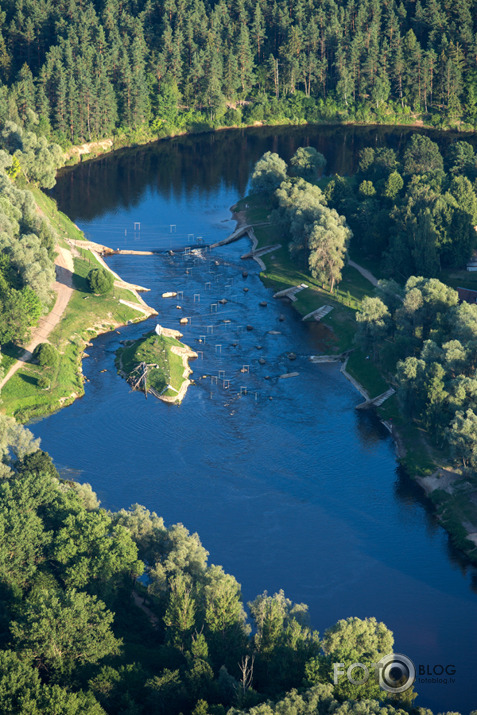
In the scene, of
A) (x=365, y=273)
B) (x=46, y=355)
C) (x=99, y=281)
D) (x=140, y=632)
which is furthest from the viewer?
(x=365, y=273)

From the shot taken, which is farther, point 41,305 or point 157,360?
point 41,305

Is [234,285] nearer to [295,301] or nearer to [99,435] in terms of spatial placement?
[295,301]

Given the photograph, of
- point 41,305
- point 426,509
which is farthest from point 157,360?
point 426,509

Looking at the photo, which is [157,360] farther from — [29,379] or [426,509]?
[426,509]

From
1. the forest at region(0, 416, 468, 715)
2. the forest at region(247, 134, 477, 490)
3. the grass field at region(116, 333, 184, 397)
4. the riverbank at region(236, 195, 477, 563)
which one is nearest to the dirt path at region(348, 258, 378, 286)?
the riverbank at region(236, 195, 477, 563)

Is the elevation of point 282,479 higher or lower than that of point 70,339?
lower

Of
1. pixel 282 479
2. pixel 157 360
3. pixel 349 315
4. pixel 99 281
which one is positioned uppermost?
pixel 99 281

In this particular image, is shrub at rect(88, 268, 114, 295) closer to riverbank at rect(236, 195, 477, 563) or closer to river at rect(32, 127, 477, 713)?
river at rect(32, 127, 477, 713)

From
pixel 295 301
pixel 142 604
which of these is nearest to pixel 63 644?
pixel 142 604
